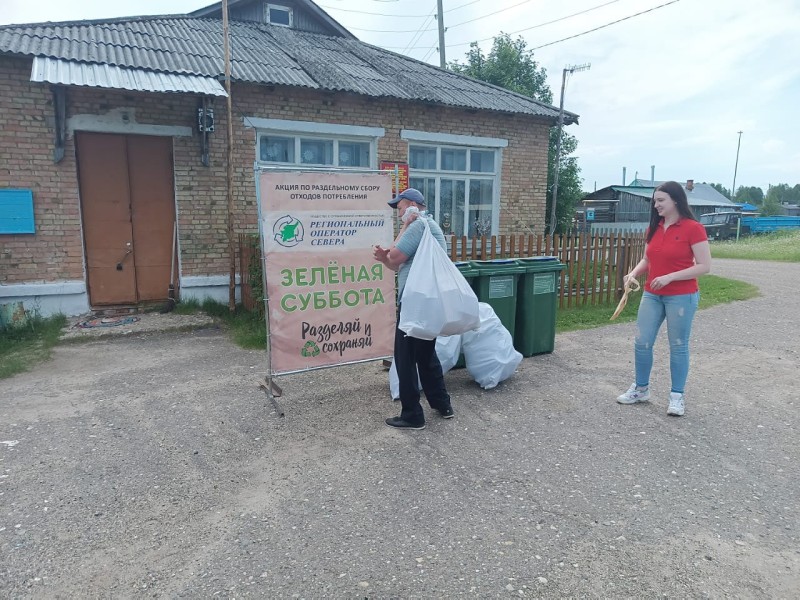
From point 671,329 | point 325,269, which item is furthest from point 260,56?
point 671,329

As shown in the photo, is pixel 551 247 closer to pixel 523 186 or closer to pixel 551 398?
pixel 523 186

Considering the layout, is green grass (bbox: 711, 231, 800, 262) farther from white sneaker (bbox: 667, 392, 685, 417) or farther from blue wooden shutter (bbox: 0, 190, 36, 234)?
blue wooden shutter (bbox: 0, 190, 36, 234)

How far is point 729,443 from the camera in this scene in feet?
13.7

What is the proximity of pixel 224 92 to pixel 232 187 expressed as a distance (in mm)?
1524

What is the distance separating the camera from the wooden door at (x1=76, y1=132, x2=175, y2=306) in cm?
801

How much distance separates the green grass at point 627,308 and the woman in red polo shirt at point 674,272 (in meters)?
3.22

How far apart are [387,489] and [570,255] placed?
6732 millimetres

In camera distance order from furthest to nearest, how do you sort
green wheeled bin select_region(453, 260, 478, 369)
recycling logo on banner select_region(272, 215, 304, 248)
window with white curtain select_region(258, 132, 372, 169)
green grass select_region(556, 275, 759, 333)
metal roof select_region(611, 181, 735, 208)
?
metal roof select_region(611, 181, 735, 208), window with white curtain select_region(258, 132, 372, 169), green grass select_region(556, 275, 759, 333), green wheeled bin select_region(453, 260, 478, 369), recycling logo on banner select_region(272, 215, 304, 248)

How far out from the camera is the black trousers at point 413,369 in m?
A: 4.35

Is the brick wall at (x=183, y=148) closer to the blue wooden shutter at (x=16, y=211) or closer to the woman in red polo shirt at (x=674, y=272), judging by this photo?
the blue wooden shutter at (x=16, y=211)

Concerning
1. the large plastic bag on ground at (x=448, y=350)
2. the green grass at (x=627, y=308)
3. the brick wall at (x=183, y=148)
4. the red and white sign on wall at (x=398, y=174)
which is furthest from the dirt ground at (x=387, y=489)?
the red and white sign on wall at (x=398, y=174)

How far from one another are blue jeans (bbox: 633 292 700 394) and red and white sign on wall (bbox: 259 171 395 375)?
7.32 feet

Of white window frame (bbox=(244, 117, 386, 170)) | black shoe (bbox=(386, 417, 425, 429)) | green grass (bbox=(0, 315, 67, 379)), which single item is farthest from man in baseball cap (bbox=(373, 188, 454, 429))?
white window frame (bbox=(244, 117, 386, 170))

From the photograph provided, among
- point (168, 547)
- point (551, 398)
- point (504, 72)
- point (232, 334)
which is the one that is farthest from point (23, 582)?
point (504, 72)
